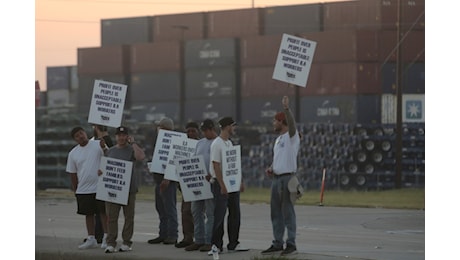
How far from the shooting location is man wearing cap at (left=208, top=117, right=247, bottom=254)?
1238 centimetres

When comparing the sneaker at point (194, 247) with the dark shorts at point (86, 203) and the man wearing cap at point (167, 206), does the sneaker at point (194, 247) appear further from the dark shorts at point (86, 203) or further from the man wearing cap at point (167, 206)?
the dark shorts at point (86, 203)

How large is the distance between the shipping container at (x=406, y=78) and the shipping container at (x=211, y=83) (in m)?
6.76

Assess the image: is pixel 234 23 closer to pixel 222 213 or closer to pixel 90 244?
pixel 90 244

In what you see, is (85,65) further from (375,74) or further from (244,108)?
(375,74)

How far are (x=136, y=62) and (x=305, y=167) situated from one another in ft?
35.1

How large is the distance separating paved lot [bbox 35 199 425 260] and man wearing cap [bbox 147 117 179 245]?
27 centimetres

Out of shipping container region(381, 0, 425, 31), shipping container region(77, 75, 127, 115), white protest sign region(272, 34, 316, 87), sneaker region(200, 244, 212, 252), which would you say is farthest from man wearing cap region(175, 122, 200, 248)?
shipping container region(77, 75, 127, 115)

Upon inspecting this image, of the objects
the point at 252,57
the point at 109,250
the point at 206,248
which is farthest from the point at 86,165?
the point at 252,57

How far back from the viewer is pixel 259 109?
42.0 meters

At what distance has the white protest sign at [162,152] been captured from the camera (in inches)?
542

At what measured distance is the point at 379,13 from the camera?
39500 mm

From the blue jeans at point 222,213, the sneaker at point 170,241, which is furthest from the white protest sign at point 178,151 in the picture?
the blue jeans at point 222,213

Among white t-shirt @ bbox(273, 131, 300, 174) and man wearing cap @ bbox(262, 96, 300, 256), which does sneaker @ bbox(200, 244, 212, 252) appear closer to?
man wearing cap @ bbox(262, 96, 300, 256)

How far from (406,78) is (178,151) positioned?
25.8 m
